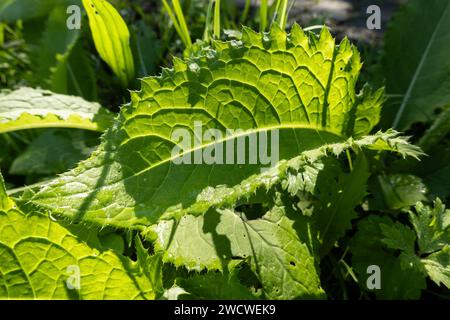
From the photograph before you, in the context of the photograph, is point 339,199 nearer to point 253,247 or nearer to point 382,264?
point 382,264

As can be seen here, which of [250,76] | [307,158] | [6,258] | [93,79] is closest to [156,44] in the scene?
[93,79]

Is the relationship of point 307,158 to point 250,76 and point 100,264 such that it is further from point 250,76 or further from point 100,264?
point 100,264

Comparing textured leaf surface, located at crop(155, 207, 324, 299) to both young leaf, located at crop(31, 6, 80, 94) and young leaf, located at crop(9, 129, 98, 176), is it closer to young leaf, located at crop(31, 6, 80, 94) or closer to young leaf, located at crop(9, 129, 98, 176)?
young leaf, located at crop(9, 129, 98, 176)

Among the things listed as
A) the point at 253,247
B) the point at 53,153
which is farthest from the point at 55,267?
the point at 53,153

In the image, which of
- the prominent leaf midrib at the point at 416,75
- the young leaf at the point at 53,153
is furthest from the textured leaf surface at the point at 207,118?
the young leaf at the point at 53,153

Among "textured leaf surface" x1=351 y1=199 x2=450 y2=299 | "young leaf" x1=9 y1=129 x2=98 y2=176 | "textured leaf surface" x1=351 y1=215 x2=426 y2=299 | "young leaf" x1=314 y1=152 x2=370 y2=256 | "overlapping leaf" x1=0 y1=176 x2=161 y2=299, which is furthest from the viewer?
"young leaf" x1=9 y1=129 x2=98 y2=176

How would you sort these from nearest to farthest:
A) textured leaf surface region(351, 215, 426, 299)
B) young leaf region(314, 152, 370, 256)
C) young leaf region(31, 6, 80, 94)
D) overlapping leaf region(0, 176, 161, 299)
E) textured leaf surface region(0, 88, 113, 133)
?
overlapping leaf region(0, 176, 161, 299) → textured leaf surface region(351, 215, 426, 299) → young leaf region(314, 152, 370, 256) → textured leaf surface region(0, 88, 113, 133) → young leaf region(31, 6, 80, 94)

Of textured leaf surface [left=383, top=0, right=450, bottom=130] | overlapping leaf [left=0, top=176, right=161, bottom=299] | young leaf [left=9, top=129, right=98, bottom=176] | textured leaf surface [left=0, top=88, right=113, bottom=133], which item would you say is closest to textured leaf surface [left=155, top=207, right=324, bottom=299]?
overlapping leaf [left=0, top=176, right=161, bottom=299]
